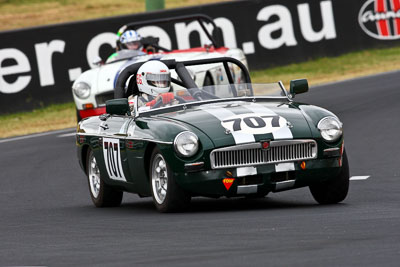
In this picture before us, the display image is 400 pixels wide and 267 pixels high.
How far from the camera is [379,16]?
84.7ft

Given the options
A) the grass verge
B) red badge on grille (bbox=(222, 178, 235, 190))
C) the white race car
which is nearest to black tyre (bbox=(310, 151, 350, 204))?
red badge on grille (bbox=(222, 178, 235, 190))

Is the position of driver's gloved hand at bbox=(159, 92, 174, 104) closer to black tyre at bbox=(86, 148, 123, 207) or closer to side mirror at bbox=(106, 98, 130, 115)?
side mirror at bbox=(106, 98, 130, 115)

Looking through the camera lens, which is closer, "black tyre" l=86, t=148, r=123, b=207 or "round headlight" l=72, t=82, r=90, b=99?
"black tyre" l=86, t=148, r=123, b=207

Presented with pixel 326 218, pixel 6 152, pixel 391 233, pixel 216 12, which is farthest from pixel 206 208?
pixel 216 12

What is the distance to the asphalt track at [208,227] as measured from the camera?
22.2 feet

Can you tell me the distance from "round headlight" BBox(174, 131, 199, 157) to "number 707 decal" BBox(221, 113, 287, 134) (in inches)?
→ 10.8

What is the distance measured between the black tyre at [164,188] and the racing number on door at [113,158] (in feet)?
2.50

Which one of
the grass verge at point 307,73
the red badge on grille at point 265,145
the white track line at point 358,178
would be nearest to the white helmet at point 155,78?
the red badge on grille at point 265,145

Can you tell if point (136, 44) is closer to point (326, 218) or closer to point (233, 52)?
point (233, 52)

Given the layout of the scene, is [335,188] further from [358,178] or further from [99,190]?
[99,190]

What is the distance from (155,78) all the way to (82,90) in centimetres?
677

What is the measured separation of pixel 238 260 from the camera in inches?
259

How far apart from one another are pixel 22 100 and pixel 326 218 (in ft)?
49.6

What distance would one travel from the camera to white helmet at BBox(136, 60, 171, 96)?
10578 millimetres
